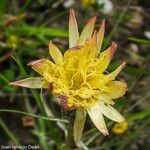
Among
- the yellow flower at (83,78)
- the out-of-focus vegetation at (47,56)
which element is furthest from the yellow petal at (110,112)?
the out-of-focus vegetation at (47,56)

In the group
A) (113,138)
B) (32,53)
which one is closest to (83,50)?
(113,138)

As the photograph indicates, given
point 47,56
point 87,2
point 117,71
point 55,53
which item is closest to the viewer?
point 117,71

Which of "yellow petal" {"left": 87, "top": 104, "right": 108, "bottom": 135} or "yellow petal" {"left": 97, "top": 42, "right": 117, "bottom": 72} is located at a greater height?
"yellow petal" {"left": 97, "top": 42, "right": 117, "bottom": 72}

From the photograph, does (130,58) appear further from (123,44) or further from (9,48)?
(9,48)

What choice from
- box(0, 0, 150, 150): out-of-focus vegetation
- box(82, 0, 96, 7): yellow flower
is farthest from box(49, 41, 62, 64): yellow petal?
box(82, 0, 96, 7): yellow flower

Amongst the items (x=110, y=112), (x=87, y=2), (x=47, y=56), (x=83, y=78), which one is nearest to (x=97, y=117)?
(x=110, y=112)

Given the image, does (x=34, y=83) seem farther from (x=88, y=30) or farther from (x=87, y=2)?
(x=87, y=2)

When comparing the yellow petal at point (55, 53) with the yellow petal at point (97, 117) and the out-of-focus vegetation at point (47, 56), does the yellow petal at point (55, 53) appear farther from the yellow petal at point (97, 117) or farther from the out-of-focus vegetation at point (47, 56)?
the out-of-focus vegetation at point (47, 56)

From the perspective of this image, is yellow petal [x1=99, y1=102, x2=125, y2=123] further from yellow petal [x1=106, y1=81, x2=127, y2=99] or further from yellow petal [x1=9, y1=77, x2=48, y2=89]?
yellow petal [x1=9, y1=77, x2=48, y2=89]
